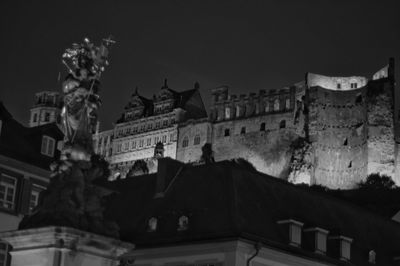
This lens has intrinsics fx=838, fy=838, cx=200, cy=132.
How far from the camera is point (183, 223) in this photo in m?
29.3

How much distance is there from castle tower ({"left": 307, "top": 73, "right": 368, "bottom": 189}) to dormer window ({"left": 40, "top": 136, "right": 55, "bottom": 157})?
82933 mm

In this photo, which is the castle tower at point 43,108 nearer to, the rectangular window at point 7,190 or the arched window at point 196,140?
Answer: the arched window at point 196,140

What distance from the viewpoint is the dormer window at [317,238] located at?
30.0 metres

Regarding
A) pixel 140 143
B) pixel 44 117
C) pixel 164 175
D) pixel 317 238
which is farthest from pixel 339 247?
pixel 44 117

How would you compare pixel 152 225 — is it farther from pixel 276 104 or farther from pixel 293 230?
pixel 276 104

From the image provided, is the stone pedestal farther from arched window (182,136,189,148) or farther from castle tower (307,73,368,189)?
arched window (182,136,189,148)

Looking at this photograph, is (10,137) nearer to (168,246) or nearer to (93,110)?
(168,246)

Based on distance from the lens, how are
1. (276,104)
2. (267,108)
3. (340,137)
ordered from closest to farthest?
(340,137) → (276,104) → (267,108)

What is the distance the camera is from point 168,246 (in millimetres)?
28688

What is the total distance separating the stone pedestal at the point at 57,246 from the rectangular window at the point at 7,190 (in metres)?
14.5

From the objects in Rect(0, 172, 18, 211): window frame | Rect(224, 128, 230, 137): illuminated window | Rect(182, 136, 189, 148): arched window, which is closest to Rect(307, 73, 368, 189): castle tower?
Rect(224, 128, 230, 137): illuminated window

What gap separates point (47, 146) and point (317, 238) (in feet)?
33.6

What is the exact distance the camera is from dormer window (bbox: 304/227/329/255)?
98.4 feet

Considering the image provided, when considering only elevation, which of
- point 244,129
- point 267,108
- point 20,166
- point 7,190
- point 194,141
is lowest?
point 7,190
